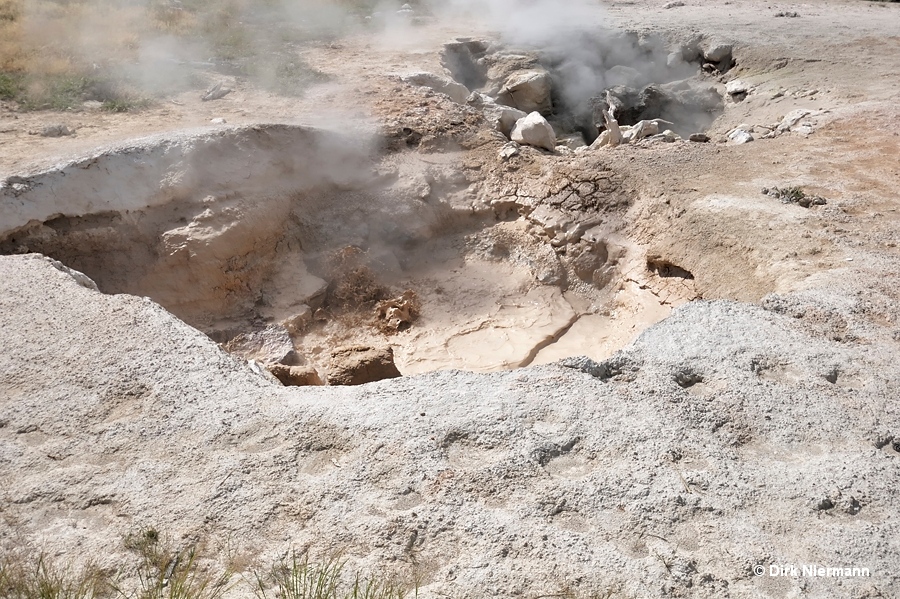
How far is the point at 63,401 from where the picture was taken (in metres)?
3.00

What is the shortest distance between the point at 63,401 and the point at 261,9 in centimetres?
923

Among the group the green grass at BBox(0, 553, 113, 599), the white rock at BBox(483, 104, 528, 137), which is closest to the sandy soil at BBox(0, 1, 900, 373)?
the white rock at BBox(483, 104, 528, 137)

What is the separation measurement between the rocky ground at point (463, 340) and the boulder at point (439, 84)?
164 mm

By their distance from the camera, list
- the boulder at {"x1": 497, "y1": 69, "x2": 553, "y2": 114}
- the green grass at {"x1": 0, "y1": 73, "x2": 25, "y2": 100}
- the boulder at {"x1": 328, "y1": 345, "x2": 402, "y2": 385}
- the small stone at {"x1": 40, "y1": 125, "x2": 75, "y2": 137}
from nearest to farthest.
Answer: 1. the boulder at {"x1": 328, "y1": 345, "x2": 402, "y2": 385}
2. the small stone at {"x1": 40, "y1": 125, "x2": 75, "y2": 137}
3. the green grass at {"x1": 0, "y1": 73, "x2": 25, "y2": 100}
4. the boulder at {"x1": 497, "y1": 69, "x2": 553, "y2": 114}

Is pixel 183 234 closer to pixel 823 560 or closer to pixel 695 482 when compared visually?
pixel 695 482

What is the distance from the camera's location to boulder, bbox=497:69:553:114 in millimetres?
8516

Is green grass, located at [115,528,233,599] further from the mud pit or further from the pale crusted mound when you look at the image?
the mud pit

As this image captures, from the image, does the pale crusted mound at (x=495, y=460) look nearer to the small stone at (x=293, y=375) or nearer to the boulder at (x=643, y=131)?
the small stone at (x=293, y=375)

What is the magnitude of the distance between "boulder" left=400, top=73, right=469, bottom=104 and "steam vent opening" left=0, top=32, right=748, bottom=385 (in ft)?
2.24

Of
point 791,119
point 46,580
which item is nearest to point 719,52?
point 791,119

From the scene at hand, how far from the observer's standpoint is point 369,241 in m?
6.04

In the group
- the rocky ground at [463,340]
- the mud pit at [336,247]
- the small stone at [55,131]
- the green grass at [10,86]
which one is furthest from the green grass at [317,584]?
the green grass at [10,86]

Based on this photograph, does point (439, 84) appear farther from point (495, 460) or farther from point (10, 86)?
point (495, 460)

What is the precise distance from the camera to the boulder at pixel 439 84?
7.46 m
